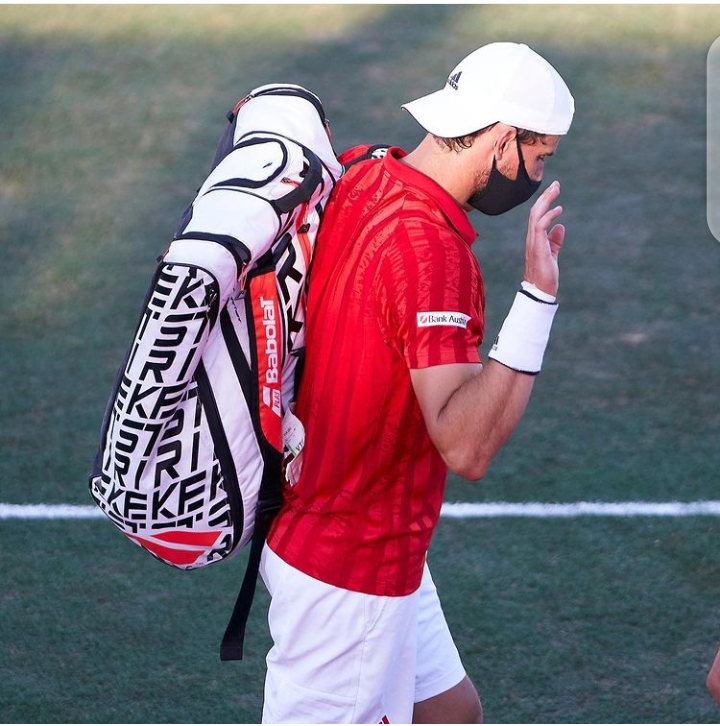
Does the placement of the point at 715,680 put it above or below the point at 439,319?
below

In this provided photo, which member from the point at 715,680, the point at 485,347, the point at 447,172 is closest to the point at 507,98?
the point at 447,172

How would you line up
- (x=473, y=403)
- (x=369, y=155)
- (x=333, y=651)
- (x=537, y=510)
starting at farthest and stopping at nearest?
(x=537, y=510) → (x=369, y=155) → (x=333, y=651) → (x=473, y=403)

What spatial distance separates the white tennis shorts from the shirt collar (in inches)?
37.0

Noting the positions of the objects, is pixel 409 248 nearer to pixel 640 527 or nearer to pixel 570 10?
pixel 640 527

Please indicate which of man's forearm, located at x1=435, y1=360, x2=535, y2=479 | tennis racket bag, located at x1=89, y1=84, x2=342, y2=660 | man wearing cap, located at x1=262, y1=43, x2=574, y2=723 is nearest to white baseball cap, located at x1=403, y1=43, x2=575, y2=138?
man wearing cap, located at x1=262, y1=43, x2=574, y2=723

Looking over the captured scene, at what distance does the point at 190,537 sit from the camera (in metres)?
3.00

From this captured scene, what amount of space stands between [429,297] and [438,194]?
1.06ft

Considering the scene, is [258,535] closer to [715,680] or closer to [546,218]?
[546,218]

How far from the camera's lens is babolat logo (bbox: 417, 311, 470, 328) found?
275 cm

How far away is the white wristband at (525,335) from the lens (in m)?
2.81

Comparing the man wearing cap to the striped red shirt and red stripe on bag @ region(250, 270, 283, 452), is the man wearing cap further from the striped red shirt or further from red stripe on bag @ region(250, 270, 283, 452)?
red stripe on bag @ region(250, 270, 283, 452)

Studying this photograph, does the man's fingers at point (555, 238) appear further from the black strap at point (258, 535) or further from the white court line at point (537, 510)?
the white court line at point (537, 510)

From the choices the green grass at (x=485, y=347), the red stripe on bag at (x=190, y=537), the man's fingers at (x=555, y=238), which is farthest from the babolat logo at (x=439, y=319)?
the green grass at (x=485, y=347)

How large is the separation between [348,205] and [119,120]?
680 centimetres
